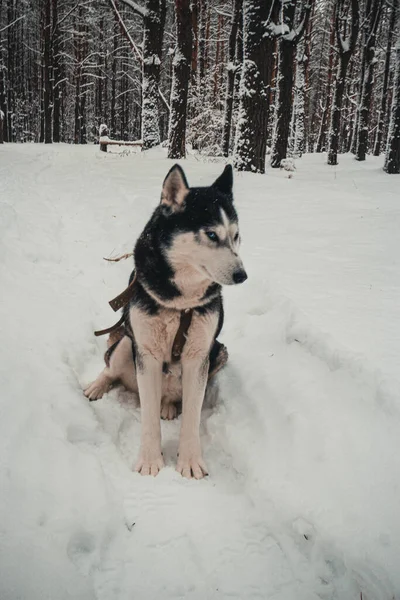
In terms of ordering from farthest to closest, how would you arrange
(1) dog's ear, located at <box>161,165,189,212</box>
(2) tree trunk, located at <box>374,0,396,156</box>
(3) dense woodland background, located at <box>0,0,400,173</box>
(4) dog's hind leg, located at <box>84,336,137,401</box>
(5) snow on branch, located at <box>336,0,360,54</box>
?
(2) tree trunk, located at <box>374,0,396,156</box>, (5) snow on branch, located at <box>336,0,360,54</box>, (3) dense woodland background, located at <box>0,0,400,173</box>, (4) dog's hind leg, located at <box>84,336,137,401</box>, (1) dog's ear, located at <box>161,165,189,212</box>

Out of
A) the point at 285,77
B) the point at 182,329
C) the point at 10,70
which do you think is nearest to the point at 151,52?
the point at 285,77

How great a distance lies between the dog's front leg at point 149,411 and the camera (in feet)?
7.17

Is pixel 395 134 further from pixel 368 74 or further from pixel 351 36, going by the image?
pixel 368 74

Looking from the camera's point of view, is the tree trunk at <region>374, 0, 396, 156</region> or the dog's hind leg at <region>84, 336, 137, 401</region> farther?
the tree trunk at <region>374, 0, 396, 156</region>

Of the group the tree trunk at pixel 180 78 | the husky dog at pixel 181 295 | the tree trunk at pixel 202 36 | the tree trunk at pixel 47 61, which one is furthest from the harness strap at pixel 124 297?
the tree trunk at pixel 47 61

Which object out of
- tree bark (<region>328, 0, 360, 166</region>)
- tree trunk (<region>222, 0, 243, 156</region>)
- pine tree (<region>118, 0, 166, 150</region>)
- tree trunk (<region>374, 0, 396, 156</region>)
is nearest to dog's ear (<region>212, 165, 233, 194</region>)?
pine tree (<region>118, 0, 166, 150</region>)

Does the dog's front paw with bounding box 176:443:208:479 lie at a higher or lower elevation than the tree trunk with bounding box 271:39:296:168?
lower

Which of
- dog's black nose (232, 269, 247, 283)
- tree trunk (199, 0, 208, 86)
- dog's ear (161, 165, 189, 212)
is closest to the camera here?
dog's black nose (232, 269, 247, 283)

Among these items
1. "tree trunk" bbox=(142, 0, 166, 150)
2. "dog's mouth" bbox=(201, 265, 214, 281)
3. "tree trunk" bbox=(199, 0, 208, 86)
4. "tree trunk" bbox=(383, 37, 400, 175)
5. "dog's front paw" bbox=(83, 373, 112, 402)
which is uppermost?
"tree trunk" bbox=(199, 0, 208, 86)

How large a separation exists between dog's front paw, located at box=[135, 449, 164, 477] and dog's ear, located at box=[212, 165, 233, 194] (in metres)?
1.72

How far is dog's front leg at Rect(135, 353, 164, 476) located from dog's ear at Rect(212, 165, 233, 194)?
3.97 feet

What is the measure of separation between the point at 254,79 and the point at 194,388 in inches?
342

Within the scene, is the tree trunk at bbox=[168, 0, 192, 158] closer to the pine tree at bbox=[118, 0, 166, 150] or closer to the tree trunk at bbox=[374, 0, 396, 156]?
the pine tree at bbox=[118, 0, 166, 150]

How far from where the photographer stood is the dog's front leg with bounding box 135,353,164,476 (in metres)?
2.19
